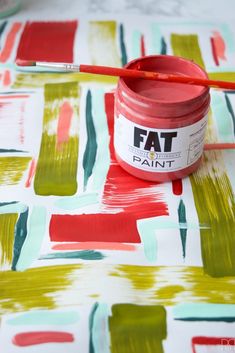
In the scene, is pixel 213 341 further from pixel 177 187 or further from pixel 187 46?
pixel 187 46

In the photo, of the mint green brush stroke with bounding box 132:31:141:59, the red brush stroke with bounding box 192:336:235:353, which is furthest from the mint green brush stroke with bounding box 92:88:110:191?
the red brush stroke with bounding box 192:336:235:353

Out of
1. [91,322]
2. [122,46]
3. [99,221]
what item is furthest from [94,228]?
[122,46]

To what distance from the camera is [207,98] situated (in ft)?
1.90

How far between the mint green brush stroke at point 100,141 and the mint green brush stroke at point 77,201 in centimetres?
1

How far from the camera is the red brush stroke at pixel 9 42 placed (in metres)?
0.80

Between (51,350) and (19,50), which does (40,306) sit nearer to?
(51,350)

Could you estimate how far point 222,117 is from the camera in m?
0.71

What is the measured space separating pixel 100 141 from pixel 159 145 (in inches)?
4.9

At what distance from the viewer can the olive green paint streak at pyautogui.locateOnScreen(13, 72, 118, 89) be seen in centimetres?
75

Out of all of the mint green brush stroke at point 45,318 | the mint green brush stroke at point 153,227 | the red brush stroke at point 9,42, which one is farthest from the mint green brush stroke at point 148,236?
the red brush stroke at point 9,42

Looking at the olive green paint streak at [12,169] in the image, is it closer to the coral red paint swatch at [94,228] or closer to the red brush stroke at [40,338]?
the coral red paint swatch at [94,228]

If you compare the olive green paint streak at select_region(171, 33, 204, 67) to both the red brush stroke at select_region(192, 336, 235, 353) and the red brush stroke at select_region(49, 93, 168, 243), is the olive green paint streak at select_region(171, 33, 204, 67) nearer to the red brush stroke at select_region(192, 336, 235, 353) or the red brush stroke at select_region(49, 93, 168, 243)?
the red brush stroke at select_region(49, 93, 168, 243)

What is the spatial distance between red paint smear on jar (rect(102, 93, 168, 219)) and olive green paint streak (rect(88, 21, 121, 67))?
0.22 m

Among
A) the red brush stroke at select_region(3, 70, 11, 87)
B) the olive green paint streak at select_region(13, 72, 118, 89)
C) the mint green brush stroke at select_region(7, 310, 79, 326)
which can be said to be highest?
the red brush stroke at select_region(3, 70, 11, 87)
